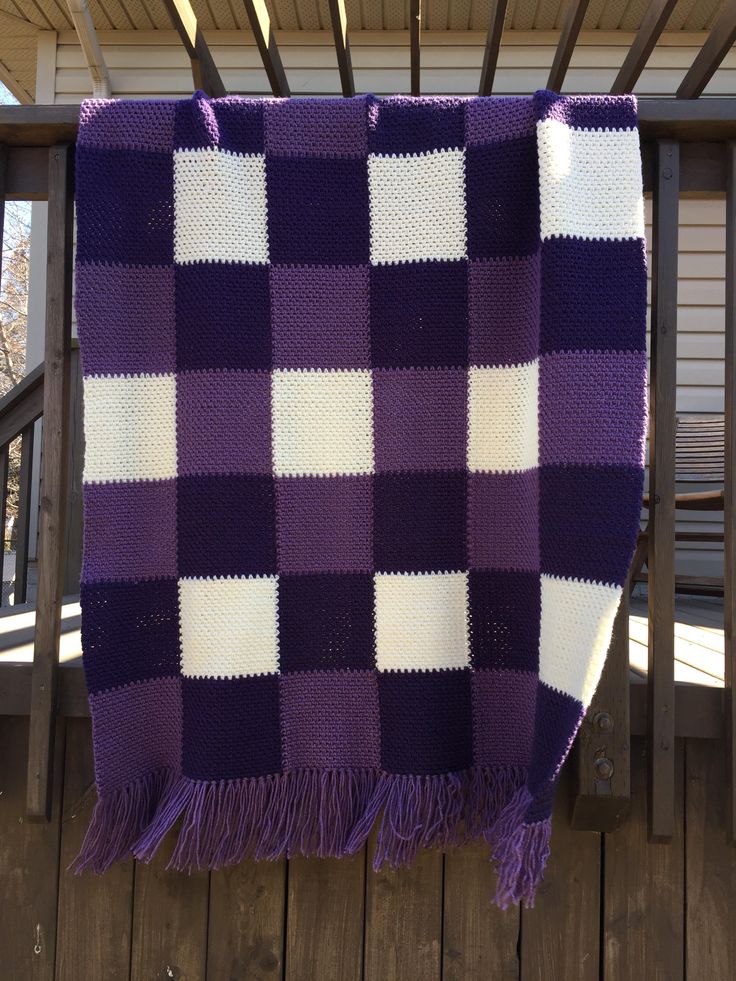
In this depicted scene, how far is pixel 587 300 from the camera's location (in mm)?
1095

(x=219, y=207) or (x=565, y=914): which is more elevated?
(x=219, y=207)

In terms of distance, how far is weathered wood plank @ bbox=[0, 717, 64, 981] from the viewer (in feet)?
4.35

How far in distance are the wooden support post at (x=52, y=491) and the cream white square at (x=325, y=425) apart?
1.25ft

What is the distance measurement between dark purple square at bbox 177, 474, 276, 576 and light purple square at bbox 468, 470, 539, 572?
1.09 ft

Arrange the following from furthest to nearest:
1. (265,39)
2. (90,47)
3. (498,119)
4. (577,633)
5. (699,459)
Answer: (90,47)
(699,459)
(265,39)
(498,119)
(577,633)

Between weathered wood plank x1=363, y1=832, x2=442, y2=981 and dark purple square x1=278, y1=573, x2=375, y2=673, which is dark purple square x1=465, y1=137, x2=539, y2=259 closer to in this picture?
dark purple square x1=278, y1=573, x2=375, y2=673

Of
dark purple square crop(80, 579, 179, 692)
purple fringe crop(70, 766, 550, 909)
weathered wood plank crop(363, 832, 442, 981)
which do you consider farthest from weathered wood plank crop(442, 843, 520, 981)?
dark purple square crop(80, 579, 179, 692)

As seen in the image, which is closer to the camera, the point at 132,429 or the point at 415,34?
the point at 132,429

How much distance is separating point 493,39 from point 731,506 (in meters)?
1.12

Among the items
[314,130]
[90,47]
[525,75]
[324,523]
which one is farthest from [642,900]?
[90,47]

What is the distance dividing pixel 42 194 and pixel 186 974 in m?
1.40

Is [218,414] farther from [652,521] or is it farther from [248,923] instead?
[248,923]

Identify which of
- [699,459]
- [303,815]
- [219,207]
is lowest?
[303,815]

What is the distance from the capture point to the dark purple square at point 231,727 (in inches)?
46.6
